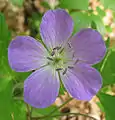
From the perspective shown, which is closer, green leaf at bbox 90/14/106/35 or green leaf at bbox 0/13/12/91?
green leaf at bbox 0/13/12/91

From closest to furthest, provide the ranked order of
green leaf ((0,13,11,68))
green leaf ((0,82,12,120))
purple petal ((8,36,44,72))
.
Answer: purple petal ((8,36,44,72)) → green leaf ((0,82,12,120)) → green leaf ((0,13,11,68))

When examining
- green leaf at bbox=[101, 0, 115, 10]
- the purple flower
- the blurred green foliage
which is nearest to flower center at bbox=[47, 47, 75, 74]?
the purple flower

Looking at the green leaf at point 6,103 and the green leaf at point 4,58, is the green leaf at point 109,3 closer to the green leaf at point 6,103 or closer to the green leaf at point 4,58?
the green leaf at point 4,58

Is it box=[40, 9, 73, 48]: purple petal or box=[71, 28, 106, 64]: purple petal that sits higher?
box=[40, 9, 73, 48]: purple petal

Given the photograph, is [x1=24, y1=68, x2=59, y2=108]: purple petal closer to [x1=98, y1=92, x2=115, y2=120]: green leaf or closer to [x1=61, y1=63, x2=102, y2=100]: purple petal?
[x1=61, y1=63, x2=102, y2=100]: purple petal

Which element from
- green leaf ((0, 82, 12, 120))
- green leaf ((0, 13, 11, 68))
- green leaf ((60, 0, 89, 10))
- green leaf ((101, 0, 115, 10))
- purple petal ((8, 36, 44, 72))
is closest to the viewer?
purple petal ((8, 36, 44, 72))

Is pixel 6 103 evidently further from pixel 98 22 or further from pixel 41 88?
pixel 98 22

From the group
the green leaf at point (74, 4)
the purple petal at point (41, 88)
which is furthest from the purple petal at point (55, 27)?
the green leaf at point (74, 4)
